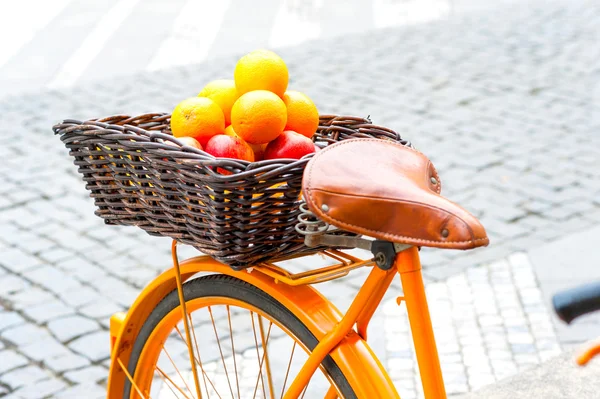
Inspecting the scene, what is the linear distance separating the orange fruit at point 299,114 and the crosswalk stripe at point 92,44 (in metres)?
5.37

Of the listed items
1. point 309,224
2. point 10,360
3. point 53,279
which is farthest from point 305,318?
point 53,279

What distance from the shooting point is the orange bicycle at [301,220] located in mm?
1404

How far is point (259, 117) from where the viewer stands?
171 centimetres

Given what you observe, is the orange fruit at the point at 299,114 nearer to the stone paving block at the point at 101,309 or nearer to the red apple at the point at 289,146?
the red apple at the point at 289,146

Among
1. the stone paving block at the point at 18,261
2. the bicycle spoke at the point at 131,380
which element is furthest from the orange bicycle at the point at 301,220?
the stone paving block at the point at 18,261

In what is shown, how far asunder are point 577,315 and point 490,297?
266 cm

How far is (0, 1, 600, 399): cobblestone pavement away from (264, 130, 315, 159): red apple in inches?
61.8

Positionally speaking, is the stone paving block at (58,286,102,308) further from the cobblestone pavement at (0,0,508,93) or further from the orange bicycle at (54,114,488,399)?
the cobblestone pavement at (0,0,508,93)

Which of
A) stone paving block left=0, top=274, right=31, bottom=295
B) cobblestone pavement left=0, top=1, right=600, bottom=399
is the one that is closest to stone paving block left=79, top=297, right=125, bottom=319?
cobblestone pavement left=0, top=1, right=600, bottom=399

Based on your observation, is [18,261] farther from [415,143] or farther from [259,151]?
[415,143]

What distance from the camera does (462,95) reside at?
6316mm

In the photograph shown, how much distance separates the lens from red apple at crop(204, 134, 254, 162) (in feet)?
5.53

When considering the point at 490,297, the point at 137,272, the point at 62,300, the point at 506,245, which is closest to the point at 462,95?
the point at 506,245

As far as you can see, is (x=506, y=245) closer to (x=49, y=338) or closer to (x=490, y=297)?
(x=490, y=297)
